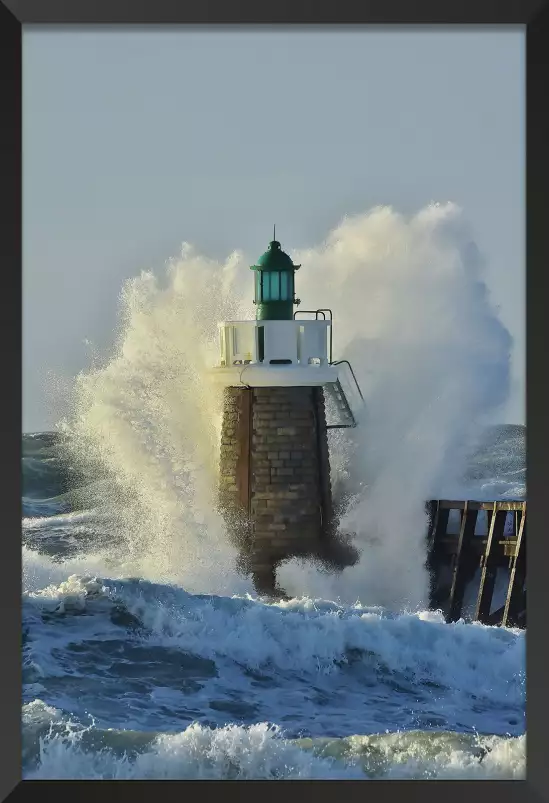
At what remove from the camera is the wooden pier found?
802cm

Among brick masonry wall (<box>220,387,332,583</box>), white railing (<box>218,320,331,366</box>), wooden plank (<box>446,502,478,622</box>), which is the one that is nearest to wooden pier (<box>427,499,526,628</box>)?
wooden plank (<box>446,502,478,622</box>)

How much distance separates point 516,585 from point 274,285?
250cm

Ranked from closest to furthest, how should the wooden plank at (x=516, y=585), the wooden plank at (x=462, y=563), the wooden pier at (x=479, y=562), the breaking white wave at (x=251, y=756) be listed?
the breaking white wave at (x=251, y=756) < the wooden plank at (x=516, y=585) < the wooden pier at (x=479, y=562) < the wooden plank at (x=462, y=563)

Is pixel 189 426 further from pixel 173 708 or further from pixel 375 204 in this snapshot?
pixel 375 204

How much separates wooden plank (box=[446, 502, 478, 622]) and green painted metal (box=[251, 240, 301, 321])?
1842 mm

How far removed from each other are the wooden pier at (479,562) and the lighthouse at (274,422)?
1.04 m

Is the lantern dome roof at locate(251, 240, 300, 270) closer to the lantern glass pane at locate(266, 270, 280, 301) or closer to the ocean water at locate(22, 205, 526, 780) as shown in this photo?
the lantern glass pane at locate(266, 270, 280, 301)

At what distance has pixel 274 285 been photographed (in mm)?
8117

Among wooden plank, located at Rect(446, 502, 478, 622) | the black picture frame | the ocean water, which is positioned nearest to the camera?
the black picture frame

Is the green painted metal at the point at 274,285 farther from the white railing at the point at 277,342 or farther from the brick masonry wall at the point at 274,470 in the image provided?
the brick masonry wall at the point at 274,470
